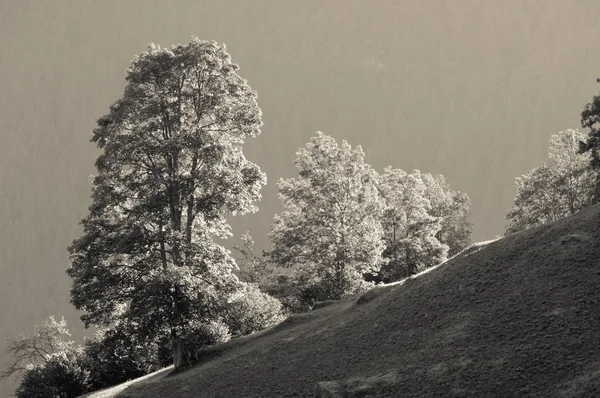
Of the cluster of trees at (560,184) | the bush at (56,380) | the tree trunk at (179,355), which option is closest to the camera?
the tree trunk at (179,355)

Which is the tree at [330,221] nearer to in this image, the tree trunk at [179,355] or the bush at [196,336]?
the bush at [196,336]

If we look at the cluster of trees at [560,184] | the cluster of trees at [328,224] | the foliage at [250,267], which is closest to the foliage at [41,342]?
the foliage at [250,267]

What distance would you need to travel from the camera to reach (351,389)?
18.6 m

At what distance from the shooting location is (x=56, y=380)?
44438 mm

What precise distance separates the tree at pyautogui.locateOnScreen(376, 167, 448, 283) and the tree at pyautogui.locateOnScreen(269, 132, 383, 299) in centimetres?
1141

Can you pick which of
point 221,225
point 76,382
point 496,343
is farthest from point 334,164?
point 496,343

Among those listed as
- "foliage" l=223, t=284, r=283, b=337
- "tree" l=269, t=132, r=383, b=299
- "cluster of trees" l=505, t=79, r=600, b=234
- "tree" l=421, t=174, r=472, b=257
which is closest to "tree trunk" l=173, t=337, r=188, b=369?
"foliage" l=223, t=284, r=283, b=337

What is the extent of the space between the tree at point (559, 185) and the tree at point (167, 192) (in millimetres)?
36783

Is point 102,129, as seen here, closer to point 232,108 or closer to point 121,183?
point 121,183

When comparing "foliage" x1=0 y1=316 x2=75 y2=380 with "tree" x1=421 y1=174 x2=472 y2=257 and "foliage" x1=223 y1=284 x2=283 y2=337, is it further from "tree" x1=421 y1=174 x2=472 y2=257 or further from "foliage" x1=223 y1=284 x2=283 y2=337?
"tree" x1=421 y1=174 x2=472 y2=257

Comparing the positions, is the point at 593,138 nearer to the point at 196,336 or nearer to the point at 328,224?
the point at 328,224

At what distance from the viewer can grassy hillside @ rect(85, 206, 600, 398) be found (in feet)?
55.6

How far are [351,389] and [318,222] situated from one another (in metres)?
26.5

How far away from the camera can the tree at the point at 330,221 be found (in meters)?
44.1
